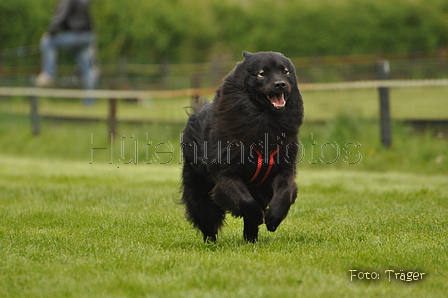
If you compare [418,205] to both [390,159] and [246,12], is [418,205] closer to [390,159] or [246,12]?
[390,159]

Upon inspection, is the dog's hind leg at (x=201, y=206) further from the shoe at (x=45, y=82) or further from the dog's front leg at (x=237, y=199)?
the shoe at (x=45, y=82)

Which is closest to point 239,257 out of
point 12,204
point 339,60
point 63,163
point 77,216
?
point 77,216

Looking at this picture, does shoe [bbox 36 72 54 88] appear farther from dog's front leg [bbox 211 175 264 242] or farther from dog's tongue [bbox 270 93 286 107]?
dog's tongue [bbox 270 93 286 107]

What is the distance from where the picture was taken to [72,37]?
714 inches

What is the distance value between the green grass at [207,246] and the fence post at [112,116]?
16.6 feet

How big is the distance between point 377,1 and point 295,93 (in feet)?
62.8

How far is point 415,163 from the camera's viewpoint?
1095 cm

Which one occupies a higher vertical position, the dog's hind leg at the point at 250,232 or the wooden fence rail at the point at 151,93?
the wooden fence rail at the point at 151,93

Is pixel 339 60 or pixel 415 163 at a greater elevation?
pixel 339 60

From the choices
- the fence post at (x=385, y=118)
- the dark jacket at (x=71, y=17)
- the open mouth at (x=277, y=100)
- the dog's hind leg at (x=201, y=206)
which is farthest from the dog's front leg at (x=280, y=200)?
the dark jacket at (x=71, y=17)

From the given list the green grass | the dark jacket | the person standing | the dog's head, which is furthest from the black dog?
the dark jacket

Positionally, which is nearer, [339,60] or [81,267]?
Result: [81,267]

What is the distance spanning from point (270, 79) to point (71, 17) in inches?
557

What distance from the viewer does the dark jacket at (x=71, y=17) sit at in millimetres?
17578
